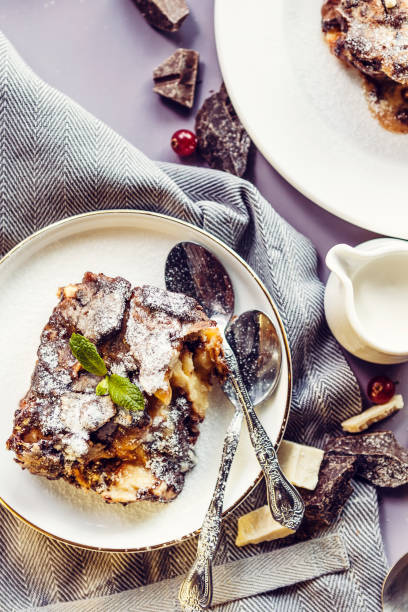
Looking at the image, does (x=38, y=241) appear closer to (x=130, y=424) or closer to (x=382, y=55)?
(x=130, y=424)

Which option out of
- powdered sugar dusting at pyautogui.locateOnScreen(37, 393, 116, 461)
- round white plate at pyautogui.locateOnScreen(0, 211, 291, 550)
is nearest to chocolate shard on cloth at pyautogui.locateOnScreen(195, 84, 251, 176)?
round white plate at pyautogui.locateOnScreen(0, 211, 291, 550)

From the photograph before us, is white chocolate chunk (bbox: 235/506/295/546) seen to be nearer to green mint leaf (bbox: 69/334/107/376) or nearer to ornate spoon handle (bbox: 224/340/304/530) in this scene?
ornate spoon handle (bbox: 224/340/304/530)

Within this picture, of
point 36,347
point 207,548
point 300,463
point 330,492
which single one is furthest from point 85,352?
point 330,492

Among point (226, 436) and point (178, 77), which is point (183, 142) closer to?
point (178, 77)

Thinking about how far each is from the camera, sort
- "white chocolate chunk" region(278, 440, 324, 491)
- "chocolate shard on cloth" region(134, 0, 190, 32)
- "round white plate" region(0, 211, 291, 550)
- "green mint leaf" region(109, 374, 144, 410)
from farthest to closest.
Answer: "chocolate shard on cloth" region(134, 0, 190, 32) → "white chocolate chunk" region(278, 440, 324, 491) → "round white plate" region(0, 211, 291, 550) → "green mint leaf" region(109, 374, 144, 410)

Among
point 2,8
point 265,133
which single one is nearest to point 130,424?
point 265,133

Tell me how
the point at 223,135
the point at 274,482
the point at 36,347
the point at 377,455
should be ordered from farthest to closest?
the point at 223,135 < the point at 377,455 < the point at 36,347 < the point at 274,482

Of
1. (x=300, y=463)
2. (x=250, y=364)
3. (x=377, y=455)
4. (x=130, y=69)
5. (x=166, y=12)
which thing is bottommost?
(x=377, y=455)
